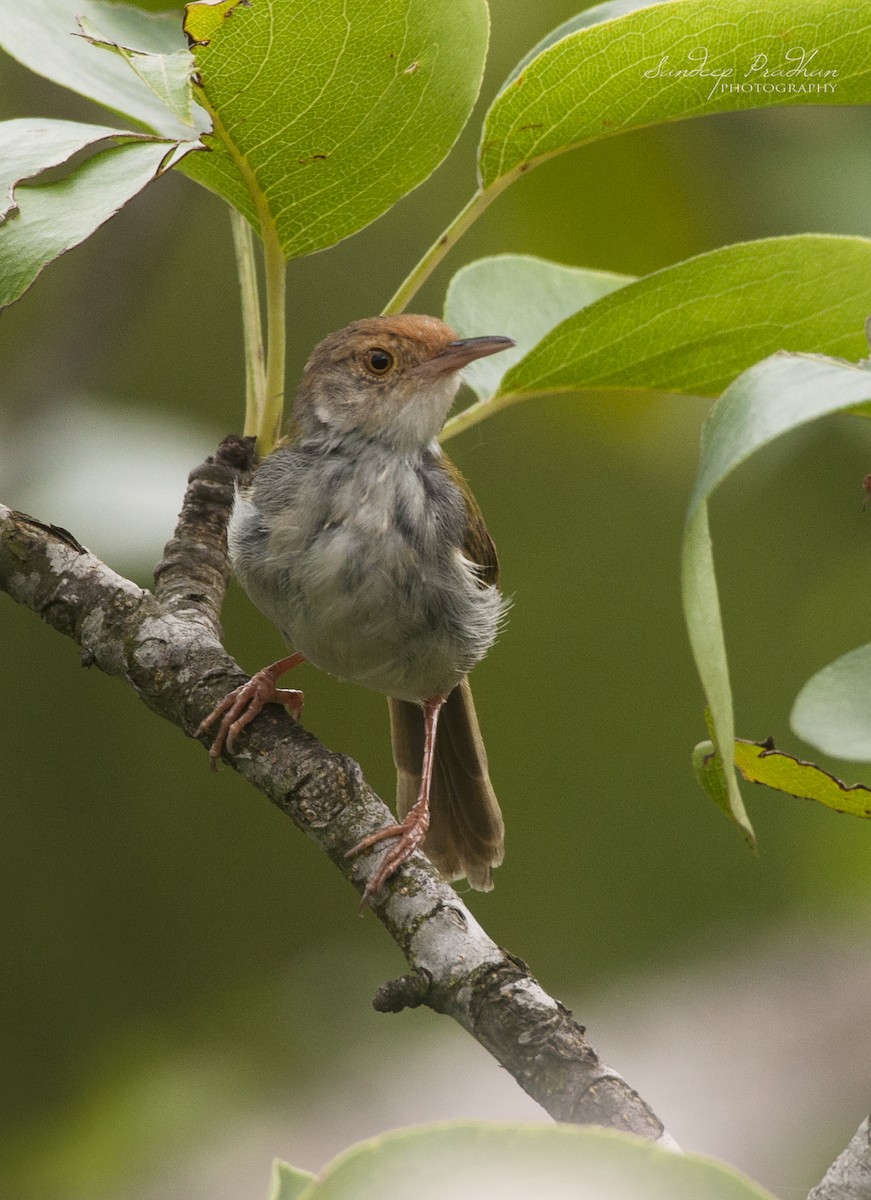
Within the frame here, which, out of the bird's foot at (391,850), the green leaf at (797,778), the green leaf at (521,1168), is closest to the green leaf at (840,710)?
the green leaf at (797,778)

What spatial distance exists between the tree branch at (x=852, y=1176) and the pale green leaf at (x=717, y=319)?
1.32 metres

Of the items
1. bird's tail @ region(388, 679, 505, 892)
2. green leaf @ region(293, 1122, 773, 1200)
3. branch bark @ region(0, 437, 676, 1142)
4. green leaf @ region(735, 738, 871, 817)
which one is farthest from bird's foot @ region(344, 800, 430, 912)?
bird's tail @ region(388, 679, 505, 892)

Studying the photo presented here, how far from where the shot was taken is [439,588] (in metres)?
3.01

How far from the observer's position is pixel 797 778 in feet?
6.06

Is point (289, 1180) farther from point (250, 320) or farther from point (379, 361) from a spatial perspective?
point (379, 361)

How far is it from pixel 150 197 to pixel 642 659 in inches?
119

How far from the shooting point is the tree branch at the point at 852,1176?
1521 mm

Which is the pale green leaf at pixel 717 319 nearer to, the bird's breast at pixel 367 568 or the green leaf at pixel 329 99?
the green leaf at pixel 329 99

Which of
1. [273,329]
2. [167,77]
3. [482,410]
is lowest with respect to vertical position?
[167,77]

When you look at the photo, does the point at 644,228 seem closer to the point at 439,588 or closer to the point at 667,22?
the point at 439,588

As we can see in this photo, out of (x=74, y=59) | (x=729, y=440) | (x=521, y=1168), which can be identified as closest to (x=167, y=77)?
(x=74, y=59)

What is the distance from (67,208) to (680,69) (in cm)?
96

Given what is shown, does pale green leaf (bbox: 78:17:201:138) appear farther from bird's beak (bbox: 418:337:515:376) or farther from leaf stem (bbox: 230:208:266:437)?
bird's beak (bbox: 418:337:515:376)

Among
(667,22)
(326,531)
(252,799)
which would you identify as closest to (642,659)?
(252,799)
